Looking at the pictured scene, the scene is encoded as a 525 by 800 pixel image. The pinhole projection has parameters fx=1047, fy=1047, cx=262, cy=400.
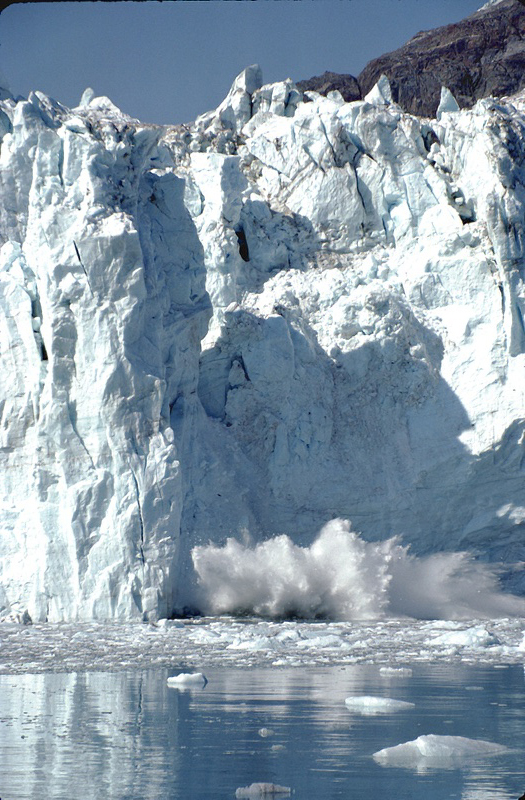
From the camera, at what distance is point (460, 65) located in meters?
47.7

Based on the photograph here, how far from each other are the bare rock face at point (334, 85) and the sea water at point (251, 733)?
4301 cm

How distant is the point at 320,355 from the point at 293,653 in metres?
10.2

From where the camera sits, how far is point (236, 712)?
8516 mm

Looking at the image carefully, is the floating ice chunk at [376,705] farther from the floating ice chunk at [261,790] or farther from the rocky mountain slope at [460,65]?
the rocky mountain slope at [460,65]

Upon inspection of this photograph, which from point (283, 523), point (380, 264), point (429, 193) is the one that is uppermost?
point (429, 193)

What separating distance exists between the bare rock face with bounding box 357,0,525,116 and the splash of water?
97.6ft

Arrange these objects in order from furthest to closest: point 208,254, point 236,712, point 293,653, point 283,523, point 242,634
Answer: point 208,254
point 283,523
point 242,634
point 293,653
point 236,712

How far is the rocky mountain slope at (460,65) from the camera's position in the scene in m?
45.9

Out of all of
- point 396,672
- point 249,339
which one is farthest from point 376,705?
point 249,339

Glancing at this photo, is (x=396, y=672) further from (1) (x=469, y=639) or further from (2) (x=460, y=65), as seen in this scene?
(2) (x=460, y=65)

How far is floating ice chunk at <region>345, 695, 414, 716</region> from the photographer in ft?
28.3

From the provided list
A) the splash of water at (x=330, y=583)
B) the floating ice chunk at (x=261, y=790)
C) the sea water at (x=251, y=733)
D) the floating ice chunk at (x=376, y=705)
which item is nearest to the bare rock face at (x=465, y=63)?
the splash of water at (x=330, y=583)

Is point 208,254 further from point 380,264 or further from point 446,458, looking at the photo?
point 446,458

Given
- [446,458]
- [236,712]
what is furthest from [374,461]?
[236,712]
